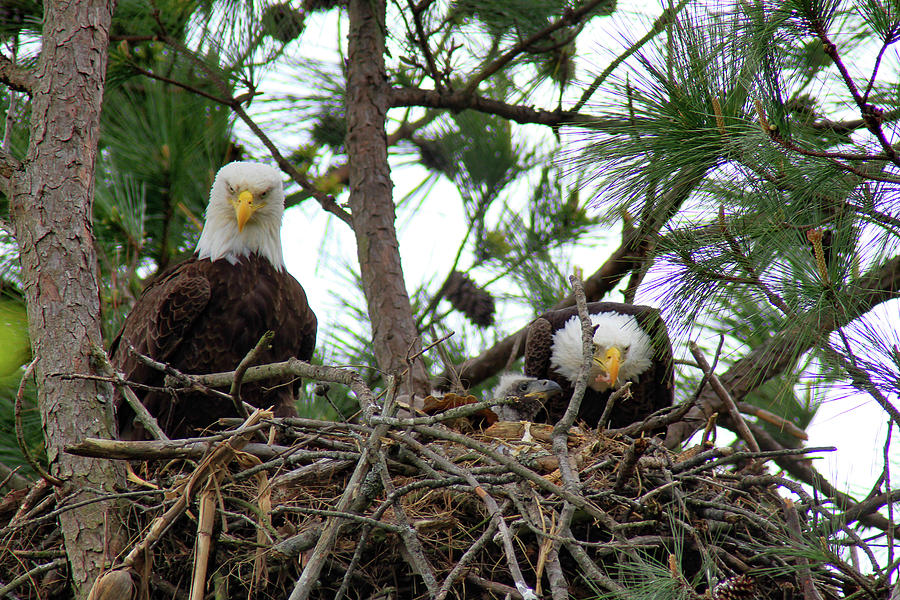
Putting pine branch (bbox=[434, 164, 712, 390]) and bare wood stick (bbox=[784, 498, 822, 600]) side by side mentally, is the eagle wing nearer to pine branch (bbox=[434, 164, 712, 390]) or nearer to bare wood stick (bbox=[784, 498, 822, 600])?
pine branch (bbox=[434, 164, 712, 390])

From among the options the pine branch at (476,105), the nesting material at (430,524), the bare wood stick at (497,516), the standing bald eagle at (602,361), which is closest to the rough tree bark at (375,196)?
the pine branch at (476,105)

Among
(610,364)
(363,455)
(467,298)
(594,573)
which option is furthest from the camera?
(467,298)

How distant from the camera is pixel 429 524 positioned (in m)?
2.66

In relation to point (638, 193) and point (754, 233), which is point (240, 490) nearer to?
point (638, 193)

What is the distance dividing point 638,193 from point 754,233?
0.34 meters

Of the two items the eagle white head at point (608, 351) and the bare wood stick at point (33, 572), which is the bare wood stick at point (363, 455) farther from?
the eagle white head at point (608, 351)

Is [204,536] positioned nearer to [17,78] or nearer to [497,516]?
[497,516]

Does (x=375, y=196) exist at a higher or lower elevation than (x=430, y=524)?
higher

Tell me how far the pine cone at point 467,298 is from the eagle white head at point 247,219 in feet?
4.63

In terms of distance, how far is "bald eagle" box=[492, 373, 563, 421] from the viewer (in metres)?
4.09

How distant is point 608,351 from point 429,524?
193cm

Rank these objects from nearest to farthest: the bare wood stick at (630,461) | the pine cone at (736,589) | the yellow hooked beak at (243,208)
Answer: the bare wood stick at (630,461), the pine cone at (736,589), the yellow hooked beak at (243,208)

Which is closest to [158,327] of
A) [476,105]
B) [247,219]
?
[247,219]

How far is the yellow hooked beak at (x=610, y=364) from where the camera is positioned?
430cm
